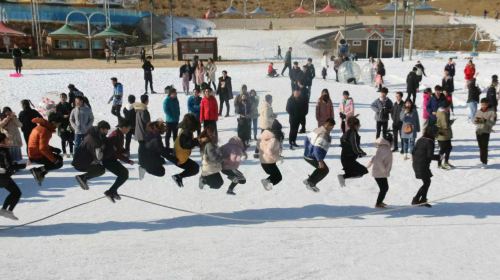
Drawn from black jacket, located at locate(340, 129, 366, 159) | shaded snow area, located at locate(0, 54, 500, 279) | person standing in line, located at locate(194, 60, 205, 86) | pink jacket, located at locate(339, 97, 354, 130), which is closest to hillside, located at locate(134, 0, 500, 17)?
person standing in line, located at locate(194, 60, 205, 86)

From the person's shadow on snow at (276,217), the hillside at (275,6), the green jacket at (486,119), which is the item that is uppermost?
the hillside at (275,6)

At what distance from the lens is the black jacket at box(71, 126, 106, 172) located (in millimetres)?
7887

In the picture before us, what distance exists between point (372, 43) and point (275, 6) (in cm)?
4697

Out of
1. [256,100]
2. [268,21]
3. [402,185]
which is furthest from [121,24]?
[402,185]

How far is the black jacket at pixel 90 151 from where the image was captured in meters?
7.89

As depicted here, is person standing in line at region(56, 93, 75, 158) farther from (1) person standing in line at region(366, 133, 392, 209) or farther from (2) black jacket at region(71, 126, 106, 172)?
(1) person standing in line at region(366, 133, 392, 209)

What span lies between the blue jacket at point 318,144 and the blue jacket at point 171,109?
459 centimetres

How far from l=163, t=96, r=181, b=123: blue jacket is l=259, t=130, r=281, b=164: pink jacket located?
4167 mm

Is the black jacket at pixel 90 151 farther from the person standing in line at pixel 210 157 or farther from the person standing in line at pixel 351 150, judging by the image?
the person standing in line at pixel 351 150

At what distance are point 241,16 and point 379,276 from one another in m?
75.3

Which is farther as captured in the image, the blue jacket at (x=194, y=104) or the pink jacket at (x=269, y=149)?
the blue jacket at (x=194, y=104)

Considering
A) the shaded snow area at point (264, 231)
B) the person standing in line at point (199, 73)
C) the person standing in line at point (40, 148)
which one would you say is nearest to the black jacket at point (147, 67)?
the person standing in line at point (199, 73)

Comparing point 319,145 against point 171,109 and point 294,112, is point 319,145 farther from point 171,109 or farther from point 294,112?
point 171,109

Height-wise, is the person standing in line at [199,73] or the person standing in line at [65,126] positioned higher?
the person standing in line at [199,73]
